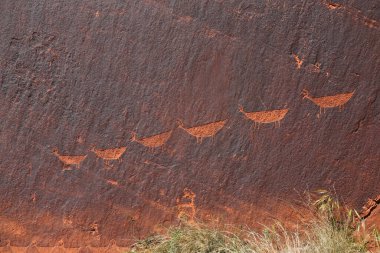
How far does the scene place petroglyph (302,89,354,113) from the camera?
3.36m

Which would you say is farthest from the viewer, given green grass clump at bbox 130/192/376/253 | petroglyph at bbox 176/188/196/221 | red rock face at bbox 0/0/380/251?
petroglyph at bbox 176/188/196/221

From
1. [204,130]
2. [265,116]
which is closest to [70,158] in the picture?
[204,130]

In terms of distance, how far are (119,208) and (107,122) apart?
49cm

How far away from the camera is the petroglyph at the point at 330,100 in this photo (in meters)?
3.36

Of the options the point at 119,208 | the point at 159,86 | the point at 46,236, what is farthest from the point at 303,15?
the point at 46,236

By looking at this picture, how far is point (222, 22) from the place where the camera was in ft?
10.9

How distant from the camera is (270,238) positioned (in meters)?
3.33

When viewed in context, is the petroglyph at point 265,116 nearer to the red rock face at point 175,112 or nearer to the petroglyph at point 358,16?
the red rock face at point 175,112

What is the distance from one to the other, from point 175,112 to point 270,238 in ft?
2.84

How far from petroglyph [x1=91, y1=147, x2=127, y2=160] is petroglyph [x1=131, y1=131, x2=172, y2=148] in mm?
90

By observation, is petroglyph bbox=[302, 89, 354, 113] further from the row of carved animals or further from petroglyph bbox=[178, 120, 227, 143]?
petroglyph bbox=[178, 120, 227, 143]

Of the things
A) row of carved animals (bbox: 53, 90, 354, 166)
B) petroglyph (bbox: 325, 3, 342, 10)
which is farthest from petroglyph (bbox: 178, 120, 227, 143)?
petroglyph (bbox: 325, 3, 342, 10)

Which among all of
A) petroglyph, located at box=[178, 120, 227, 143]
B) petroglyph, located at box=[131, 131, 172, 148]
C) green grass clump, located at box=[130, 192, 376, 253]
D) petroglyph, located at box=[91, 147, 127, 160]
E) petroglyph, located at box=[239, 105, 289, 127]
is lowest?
green grass clump, located at box=[130, 192, 376, 253]

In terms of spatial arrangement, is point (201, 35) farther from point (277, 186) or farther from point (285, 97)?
point (277, 186)
